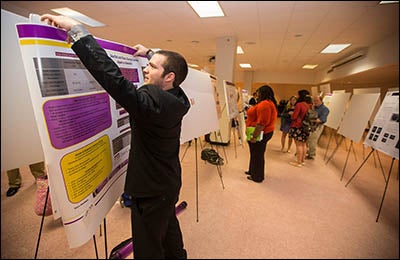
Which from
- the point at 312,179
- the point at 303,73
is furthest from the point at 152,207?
the point at 303,73

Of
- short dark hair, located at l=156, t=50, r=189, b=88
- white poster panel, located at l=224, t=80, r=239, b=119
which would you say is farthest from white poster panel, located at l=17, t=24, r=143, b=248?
white poster panel, located at l=224, t=80, r=239, b=119

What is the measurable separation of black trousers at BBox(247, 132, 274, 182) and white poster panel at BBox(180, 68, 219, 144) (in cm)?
75

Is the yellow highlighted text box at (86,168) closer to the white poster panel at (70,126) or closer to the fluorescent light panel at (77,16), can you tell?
the white poster panel at (70,126)

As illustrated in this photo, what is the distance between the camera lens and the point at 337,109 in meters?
4.20

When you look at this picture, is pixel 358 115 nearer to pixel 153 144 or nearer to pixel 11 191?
pixel 153 144

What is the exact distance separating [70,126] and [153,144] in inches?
13.3

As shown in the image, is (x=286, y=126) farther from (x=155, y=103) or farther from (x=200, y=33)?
(x=155, y=103)

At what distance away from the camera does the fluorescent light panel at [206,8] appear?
8.93ft

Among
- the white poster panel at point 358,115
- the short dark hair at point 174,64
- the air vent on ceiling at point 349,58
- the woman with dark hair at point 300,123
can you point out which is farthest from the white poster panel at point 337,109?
the short dark hair at point 174,64

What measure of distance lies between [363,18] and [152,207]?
3.99 metres

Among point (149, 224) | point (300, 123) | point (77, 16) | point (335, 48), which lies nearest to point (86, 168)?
point (149, 224)

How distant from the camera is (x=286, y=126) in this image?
423 cm

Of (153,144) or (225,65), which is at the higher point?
(225,65)

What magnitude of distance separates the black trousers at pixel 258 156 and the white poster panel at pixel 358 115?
4.42ft
